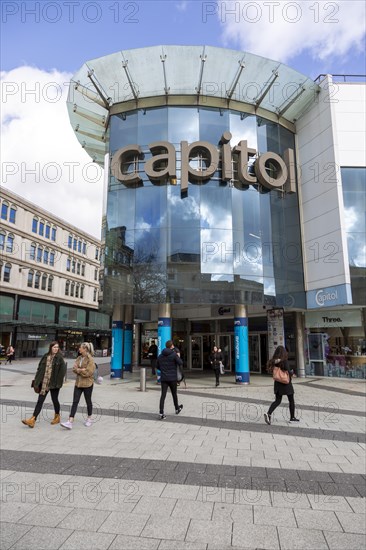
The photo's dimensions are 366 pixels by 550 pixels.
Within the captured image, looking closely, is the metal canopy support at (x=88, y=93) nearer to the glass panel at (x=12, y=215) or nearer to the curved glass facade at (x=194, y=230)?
the curved glass facade at (x=194, y=230)

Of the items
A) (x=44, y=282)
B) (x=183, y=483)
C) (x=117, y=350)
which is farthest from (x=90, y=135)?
(x=44, y=282)

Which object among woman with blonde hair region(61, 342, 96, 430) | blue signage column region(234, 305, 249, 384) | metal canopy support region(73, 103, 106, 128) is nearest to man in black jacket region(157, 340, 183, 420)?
woman with blonde hair region(61, 342, 96, 430)

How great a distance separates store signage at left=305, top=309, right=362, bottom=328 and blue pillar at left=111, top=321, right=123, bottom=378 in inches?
420

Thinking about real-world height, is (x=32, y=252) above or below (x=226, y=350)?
above

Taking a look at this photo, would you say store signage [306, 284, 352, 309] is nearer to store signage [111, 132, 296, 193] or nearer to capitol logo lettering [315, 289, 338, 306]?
capitol logo lettering [315, 289, 338, 306]

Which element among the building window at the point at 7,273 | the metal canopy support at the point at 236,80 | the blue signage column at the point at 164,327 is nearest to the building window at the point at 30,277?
the building window at the point at 7,273

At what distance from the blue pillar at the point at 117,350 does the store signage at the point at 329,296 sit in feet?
34.3

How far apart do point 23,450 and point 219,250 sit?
1349cm

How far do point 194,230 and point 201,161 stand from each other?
12.0 feet

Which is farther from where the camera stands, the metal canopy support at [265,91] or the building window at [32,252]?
the building window at [32,252]

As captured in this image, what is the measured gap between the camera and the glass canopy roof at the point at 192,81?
61.9 ft

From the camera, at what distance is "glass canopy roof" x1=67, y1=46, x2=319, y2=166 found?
61.9 feet

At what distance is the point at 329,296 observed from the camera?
19391mm

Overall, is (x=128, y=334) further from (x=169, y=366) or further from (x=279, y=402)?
(x=279, y=402)
